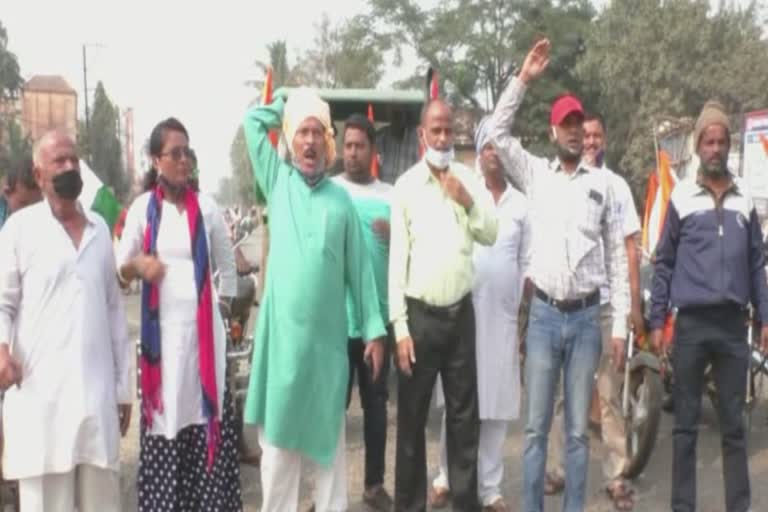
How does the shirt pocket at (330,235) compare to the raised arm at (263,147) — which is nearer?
the shirt pocket at (330,235)

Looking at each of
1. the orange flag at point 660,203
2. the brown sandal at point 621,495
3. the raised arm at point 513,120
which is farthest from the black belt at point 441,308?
the orange flag at point 660,203

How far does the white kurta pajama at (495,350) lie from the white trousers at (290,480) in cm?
94

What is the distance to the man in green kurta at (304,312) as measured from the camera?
14.1 ft

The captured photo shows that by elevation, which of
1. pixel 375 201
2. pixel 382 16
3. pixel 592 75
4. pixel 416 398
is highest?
pixel 382 16

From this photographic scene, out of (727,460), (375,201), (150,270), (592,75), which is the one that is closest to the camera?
(150,270)

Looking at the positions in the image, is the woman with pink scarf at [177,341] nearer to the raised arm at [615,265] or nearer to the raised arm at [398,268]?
the raised arm at [398,268]

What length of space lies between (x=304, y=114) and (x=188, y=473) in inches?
65.0

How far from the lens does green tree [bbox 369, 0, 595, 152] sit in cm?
4622

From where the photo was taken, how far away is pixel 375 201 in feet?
17.7

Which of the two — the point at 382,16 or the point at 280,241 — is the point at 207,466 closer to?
the point at 280,241

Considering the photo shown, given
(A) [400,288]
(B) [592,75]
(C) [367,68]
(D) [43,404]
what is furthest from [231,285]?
(C) [367,68]

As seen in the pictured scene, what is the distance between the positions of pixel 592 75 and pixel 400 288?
36992 mm

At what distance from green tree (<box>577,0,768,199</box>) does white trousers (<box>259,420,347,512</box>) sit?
104 feet

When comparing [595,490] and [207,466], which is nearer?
[207,466]
